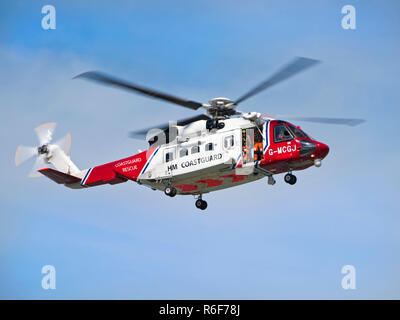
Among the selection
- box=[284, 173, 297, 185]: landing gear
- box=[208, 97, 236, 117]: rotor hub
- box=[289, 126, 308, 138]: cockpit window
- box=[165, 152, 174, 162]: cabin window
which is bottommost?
box=[284, 173, 297, 185]: landing gear

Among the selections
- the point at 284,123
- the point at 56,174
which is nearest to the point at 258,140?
the point at 284,123

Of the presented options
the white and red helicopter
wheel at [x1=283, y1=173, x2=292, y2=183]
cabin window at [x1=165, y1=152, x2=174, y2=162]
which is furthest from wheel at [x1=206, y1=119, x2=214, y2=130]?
wheel at [x1=283, y1=173, x2=292, y2=183]

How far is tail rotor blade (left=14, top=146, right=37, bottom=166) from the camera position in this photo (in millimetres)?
29484

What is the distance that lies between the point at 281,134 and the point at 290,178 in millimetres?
1663

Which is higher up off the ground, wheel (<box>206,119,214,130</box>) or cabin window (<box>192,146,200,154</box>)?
wheel (<box>206,119,214,130</box>)

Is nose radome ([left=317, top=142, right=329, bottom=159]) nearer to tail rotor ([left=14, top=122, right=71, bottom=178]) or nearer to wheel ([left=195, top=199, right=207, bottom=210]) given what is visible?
wheel ([left=195, top=199, right=207, bottom=210])

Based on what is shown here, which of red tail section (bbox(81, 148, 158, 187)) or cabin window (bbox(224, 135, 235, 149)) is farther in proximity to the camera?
red tail section (bbox(81, 148, 158, 187))

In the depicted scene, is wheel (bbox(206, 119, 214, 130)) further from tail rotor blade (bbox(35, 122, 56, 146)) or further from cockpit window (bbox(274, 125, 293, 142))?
tail rotor blade (bbox(35, 122, 56, 146))

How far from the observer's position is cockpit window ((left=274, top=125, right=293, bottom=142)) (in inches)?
993

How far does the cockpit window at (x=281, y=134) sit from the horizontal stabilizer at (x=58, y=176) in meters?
9.31

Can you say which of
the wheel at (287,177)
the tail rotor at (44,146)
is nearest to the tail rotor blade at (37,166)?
the tail rotor at (44,146)

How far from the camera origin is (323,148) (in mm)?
24766

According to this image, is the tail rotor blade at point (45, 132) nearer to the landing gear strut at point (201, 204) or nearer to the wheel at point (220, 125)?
the landing gear strut at point (201, 204)

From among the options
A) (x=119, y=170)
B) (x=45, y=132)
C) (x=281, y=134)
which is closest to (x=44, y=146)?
(x=45, y=132)
